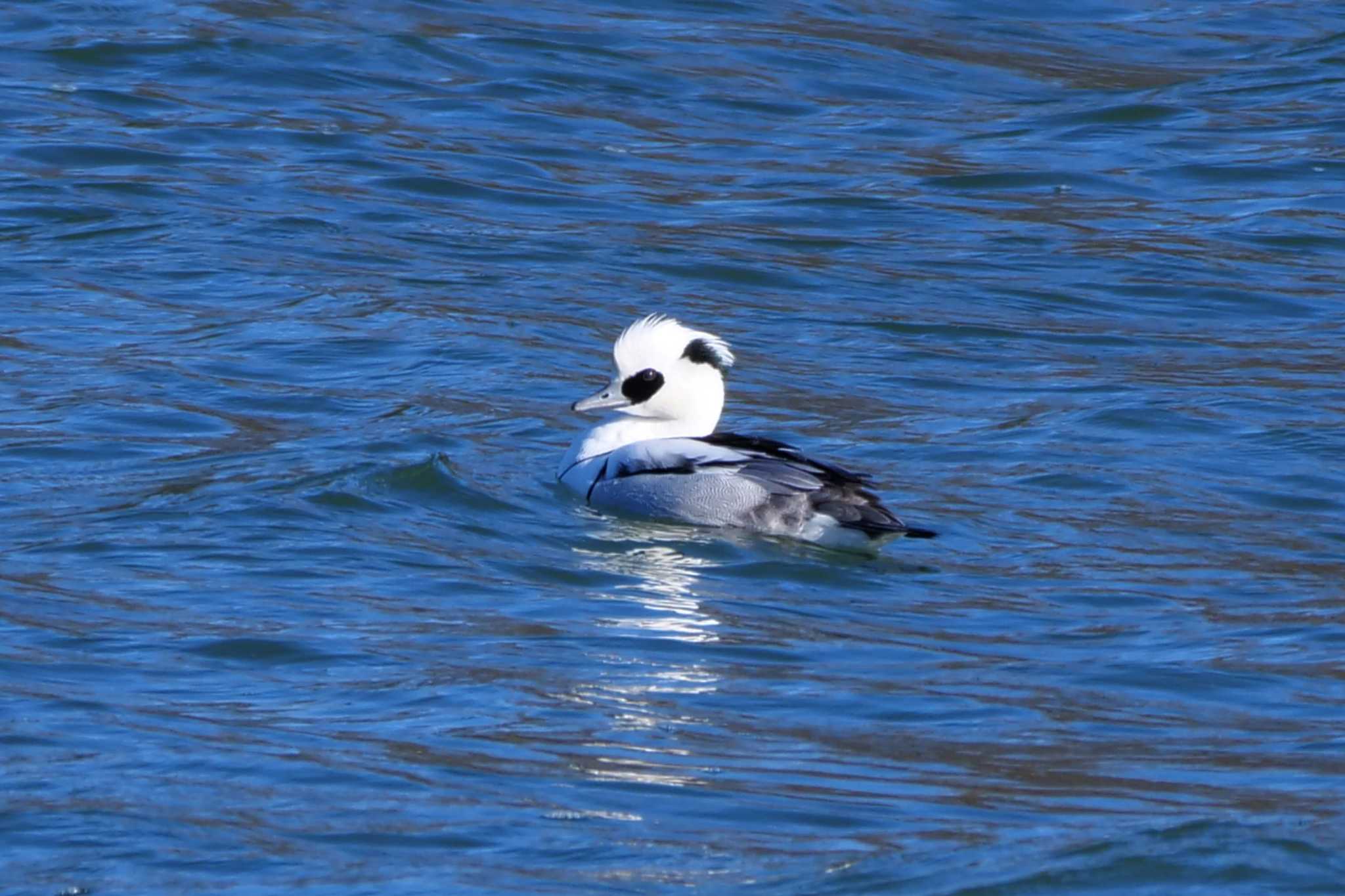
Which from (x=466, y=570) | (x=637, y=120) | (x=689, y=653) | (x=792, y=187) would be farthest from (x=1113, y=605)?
(x=637, y=120)

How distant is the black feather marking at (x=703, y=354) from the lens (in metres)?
9.34

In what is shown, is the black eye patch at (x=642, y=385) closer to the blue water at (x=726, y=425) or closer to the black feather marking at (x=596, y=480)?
the black feather marking at (x=596, y=480)

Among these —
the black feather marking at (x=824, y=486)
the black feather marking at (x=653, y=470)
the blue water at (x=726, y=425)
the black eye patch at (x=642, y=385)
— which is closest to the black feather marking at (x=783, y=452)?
the black feather marking at (x=824, y=486)

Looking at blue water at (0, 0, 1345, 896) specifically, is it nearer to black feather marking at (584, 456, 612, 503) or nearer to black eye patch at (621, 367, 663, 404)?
black feather marking at (584, 456, 612, 503)

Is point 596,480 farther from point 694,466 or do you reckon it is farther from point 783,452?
point 783,452

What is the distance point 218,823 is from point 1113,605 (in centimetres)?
339

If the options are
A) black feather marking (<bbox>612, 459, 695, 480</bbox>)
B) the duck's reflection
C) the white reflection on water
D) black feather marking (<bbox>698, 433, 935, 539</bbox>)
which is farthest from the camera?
black feather marking (<bbox>612, 459, 695, 480</bbox>)

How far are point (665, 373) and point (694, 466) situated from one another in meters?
0.79

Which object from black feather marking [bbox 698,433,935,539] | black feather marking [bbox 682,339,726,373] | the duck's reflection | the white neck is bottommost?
the duck's reflection

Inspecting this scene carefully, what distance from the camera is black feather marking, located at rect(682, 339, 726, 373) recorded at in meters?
9.34

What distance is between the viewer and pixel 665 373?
9.36 m

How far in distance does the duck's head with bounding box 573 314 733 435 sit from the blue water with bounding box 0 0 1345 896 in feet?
1.74

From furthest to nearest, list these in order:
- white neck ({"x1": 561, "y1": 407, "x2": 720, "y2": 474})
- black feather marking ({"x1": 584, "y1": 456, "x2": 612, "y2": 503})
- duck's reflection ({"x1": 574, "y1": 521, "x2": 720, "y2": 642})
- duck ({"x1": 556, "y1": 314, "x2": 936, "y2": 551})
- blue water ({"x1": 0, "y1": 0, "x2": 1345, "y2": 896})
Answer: white neck ({"x1": 561, "y1": 407, "x2": 720, "y2": 474}) < black feather marking ({"x1": 584, "y1": 456, "x2": 612, "y2": 503}) < duck ({"x1": 556, "y1": 314, "x2": 936, "y2": 551}) < duck's reflection ({"x1": 574, "y1": 521, "x2": 720, "y2": 642}) < blue water ({"x1": 0, "y1": 0, "x2": 1345, "y2": 896})

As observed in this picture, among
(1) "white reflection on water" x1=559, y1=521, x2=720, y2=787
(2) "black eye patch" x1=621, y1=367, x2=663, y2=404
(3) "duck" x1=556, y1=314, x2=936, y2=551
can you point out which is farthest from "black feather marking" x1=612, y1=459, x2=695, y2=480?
(2) "black eye patch" x1=621, y1=367, x2=663, y2=404
